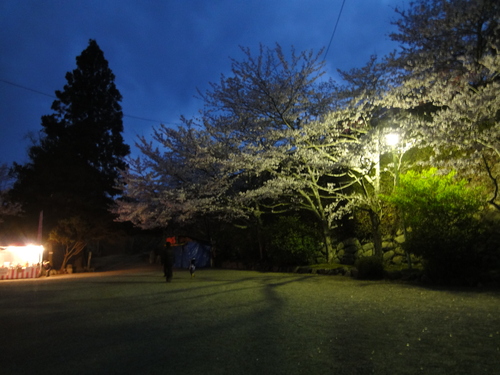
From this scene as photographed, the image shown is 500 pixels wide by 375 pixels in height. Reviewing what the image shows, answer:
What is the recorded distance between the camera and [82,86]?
1079 inches

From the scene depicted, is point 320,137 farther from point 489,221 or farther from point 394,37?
point 489,221

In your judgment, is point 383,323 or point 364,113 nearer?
point 383,323

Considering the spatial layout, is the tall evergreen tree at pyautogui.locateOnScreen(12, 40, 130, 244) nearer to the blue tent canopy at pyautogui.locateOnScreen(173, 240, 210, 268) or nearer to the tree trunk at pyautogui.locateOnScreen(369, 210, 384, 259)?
the blue tent canopy at pyautogui.locateOnScreen(173, 240, 210, 268)

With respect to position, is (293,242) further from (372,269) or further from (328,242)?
(372,269)

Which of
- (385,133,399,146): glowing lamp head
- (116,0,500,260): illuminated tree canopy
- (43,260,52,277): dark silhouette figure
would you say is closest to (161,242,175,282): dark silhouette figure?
(116,0,500,260): illuminated tree canopy

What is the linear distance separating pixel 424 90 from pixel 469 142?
257cm

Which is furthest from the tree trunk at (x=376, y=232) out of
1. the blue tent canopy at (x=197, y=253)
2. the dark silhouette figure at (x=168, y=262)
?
the blue tent canopy at (x=197, y=253)

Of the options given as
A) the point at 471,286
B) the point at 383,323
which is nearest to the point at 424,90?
the point at 471,286

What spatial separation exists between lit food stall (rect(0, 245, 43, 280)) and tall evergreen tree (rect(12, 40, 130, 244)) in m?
3.87

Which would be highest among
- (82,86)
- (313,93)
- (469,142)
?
(82,86)

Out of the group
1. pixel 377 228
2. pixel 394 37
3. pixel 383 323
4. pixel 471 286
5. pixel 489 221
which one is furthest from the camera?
pixel 377 228

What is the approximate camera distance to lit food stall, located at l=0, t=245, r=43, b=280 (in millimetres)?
17641

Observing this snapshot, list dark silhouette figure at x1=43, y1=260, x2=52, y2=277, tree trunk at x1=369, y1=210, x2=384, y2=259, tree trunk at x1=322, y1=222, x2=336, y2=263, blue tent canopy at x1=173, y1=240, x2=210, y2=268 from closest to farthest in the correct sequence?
tree trunk at x1=369, y1=210, x2=384, y2=259
tree trunk at x1=322, y1=222, x2=336, y2=263
dark silhouette figure at x1=43, y1=260, x2=52, y2=277
blue tent canopy at x1=173, y1=240, x2=210, y2=268

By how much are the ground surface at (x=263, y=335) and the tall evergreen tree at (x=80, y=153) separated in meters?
16.4
